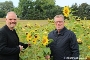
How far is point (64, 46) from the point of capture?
427cm

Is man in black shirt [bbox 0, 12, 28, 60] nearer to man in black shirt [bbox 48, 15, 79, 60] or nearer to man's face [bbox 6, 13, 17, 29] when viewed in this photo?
man's face [bbox 6, 13, 17, 29]

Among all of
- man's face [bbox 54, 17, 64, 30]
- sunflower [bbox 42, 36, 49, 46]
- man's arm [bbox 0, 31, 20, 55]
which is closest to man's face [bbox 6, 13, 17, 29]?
man's arm [bbox 0, 31, 20, 55]

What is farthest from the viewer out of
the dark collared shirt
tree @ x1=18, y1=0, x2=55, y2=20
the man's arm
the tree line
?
tree @ x1=18, y1=0, x2=55, y2=20

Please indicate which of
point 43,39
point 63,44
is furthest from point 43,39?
point 63,44

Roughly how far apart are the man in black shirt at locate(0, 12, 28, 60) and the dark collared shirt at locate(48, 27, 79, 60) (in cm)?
51

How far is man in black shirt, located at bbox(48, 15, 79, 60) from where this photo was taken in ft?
13.9

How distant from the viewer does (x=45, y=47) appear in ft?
14.1

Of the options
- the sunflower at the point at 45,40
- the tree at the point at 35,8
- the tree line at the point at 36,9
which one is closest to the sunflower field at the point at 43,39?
the sunflower at the point at 45,40

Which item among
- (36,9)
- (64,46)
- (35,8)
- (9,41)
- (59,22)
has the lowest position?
(36,9)

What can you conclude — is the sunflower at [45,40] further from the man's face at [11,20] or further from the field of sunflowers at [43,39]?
the man's face at [11,20]

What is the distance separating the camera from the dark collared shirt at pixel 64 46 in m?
4.23

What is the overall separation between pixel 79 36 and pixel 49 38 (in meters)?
0.89

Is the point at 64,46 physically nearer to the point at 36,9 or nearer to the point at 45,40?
the point at 45,40

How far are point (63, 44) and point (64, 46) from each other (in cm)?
3
